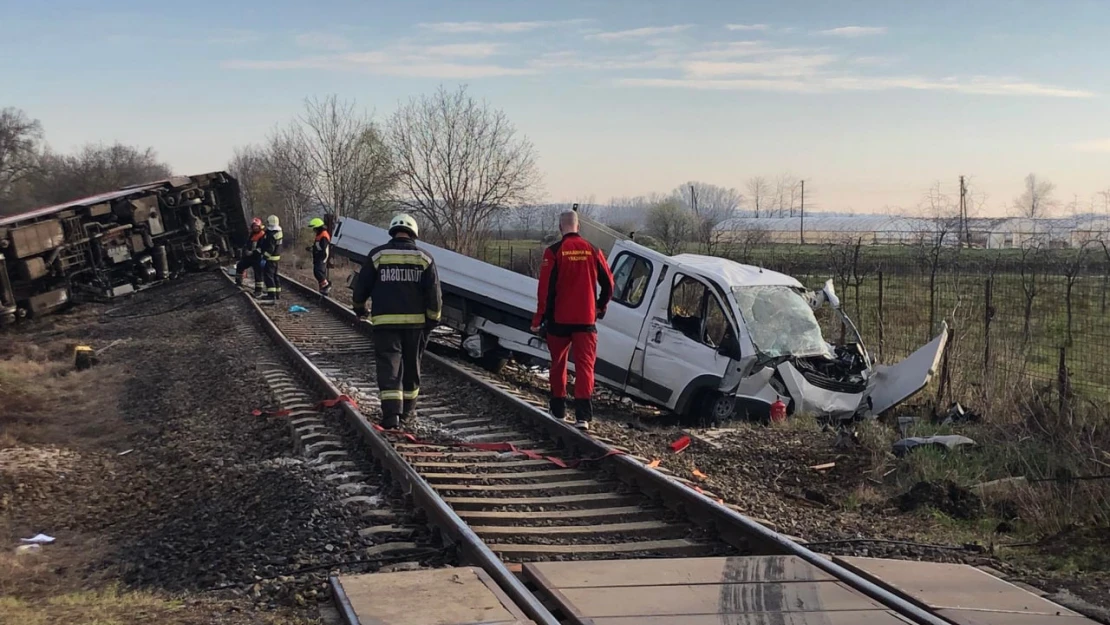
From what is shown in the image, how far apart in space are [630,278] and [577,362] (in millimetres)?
2435

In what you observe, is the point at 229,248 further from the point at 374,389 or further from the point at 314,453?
the point at 314,453

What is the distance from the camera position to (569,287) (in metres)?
7.81

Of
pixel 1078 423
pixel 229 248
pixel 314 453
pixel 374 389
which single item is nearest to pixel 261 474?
pixel 314 453

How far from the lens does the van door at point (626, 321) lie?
388 inches

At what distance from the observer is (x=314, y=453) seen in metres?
6.80

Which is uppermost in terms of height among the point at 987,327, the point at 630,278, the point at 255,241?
the point at 255,241

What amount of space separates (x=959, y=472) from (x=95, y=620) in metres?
6.21

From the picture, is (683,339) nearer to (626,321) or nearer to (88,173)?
(626,321)

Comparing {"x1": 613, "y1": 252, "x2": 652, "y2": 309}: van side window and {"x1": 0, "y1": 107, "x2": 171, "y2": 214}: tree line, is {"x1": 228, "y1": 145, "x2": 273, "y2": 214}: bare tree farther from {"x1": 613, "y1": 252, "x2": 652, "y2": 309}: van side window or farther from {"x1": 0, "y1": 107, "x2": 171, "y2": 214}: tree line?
{"x1": 613, "y1": 252, "x2": 652, "y2": 309}: van side window

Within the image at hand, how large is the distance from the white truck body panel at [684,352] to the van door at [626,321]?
0.01 meters

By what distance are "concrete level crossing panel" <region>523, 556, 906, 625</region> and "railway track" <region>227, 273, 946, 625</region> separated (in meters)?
0.14

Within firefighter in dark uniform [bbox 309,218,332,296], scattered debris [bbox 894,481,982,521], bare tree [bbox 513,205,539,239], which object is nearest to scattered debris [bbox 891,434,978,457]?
scattered debris [bbox 894,481,982,521]

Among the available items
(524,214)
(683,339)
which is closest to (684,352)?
(683,339)

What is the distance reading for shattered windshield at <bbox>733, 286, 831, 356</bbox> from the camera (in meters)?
9.41
